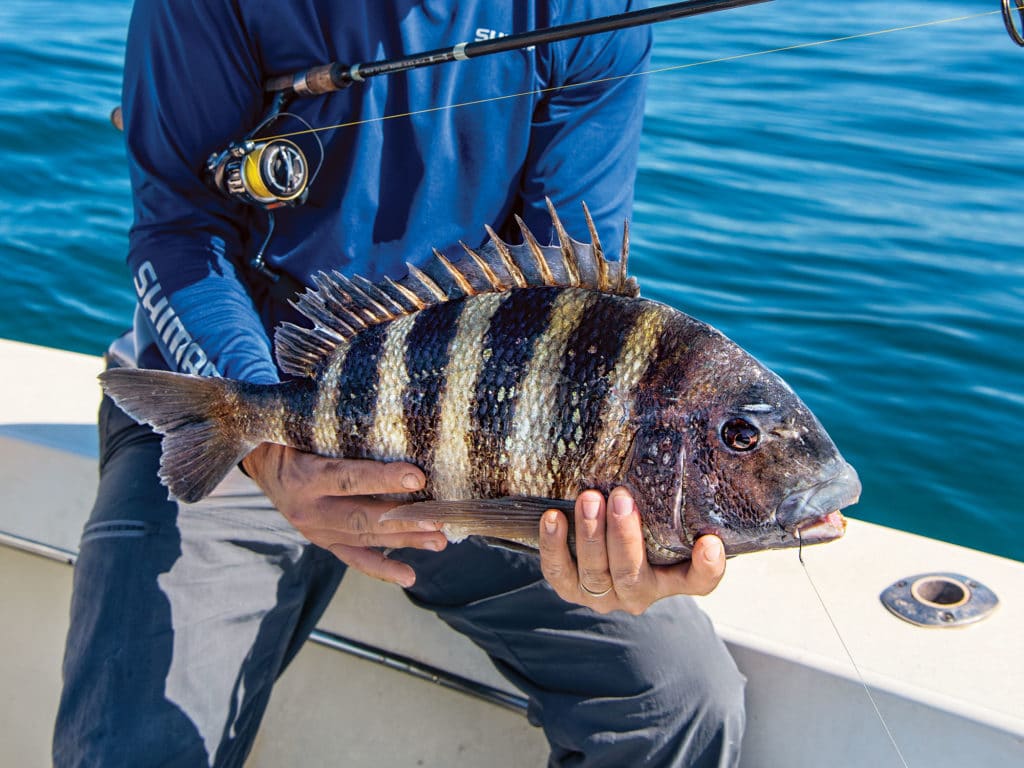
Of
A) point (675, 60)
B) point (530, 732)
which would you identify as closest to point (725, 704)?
point (530, 732)

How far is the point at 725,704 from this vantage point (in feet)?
5.89

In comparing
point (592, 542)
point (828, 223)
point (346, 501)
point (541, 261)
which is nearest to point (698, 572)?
point (592, 542)

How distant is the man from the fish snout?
27 cm

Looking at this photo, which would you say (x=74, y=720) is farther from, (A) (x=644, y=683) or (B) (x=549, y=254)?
(B) (x=549, y=254)

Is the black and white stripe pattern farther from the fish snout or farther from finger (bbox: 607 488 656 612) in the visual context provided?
the fish snout

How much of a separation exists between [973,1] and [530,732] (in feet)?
30.8

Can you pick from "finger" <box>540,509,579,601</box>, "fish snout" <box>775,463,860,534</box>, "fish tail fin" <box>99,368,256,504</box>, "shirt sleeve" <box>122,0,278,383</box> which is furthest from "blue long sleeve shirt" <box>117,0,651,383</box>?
"fish snout" <box>775,463,860,534</box>

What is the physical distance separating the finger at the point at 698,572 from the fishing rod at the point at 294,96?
98cm

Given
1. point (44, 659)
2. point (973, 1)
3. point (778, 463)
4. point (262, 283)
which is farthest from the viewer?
point (973, 1)

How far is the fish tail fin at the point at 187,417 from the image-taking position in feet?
5.53

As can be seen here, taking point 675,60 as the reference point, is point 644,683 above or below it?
below

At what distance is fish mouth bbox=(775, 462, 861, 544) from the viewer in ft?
4.36

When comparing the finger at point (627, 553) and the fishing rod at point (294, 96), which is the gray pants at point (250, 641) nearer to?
the finger at point (627, 553)

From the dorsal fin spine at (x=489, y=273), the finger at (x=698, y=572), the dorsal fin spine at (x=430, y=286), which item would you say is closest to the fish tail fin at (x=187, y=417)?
the dorsal fin spine at (x=430, y=286)
